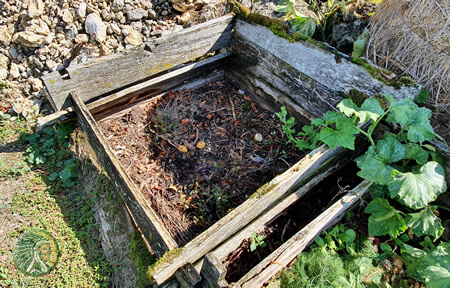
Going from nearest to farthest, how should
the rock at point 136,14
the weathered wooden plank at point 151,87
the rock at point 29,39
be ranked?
the weathered wooden plank at point 151,87, the rock at point 29,39, the rock at point 136,14

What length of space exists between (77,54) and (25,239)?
2.29 metres

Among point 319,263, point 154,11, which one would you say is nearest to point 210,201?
point 319,263

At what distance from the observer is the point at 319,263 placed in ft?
7.13

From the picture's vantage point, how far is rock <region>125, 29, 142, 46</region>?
4.20m

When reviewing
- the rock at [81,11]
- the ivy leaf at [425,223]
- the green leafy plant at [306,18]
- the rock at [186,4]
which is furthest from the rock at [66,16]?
the ivy leaf at [425,223]

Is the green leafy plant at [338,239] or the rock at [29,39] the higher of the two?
the rock at [29,39]

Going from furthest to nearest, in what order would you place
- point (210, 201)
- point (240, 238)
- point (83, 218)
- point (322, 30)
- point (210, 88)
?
point (210, 88) → point (322, 30) → point (83, 218) → point (210, 201) → point (240, 238)

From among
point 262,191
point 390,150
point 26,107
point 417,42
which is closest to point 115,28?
point 26,107

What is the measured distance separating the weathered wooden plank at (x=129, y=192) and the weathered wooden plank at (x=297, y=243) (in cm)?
56

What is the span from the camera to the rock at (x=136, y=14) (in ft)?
13.9

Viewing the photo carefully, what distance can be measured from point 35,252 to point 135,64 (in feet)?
6.41

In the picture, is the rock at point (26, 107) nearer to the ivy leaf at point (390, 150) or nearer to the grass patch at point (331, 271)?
the grass patch at point (331, 271)

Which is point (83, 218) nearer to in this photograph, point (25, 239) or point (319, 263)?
point (25, 239)

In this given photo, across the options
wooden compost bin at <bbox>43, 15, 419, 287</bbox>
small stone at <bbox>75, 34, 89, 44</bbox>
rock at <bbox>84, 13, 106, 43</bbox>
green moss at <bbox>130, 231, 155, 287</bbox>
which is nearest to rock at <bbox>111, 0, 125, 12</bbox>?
rock at <bbox>84, 13, 106, 43</bbox>
